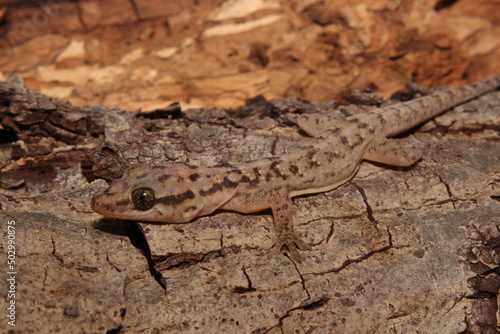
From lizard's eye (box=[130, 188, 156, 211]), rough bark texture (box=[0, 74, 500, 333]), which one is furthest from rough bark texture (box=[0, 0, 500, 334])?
lizard's eye (box=[130, 188, 156, 211])

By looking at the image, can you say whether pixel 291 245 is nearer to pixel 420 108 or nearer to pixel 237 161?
pixel 237 161

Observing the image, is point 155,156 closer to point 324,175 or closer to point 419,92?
point 324,175

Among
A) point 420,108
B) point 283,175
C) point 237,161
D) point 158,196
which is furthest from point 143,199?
point 420,108

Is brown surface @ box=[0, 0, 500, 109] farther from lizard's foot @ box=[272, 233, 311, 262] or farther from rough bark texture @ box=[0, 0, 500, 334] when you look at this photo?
lizard's foot @ box=[272, 233, 311, 262]

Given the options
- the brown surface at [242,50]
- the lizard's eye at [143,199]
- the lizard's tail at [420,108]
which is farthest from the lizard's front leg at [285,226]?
the brown surface at [242,50]

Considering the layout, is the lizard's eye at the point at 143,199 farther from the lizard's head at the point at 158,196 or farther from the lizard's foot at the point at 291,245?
the lizard's foot at the point at 291,245

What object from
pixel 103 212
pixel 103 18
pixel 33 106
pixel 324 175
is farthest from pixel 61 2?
pixel 324 175
